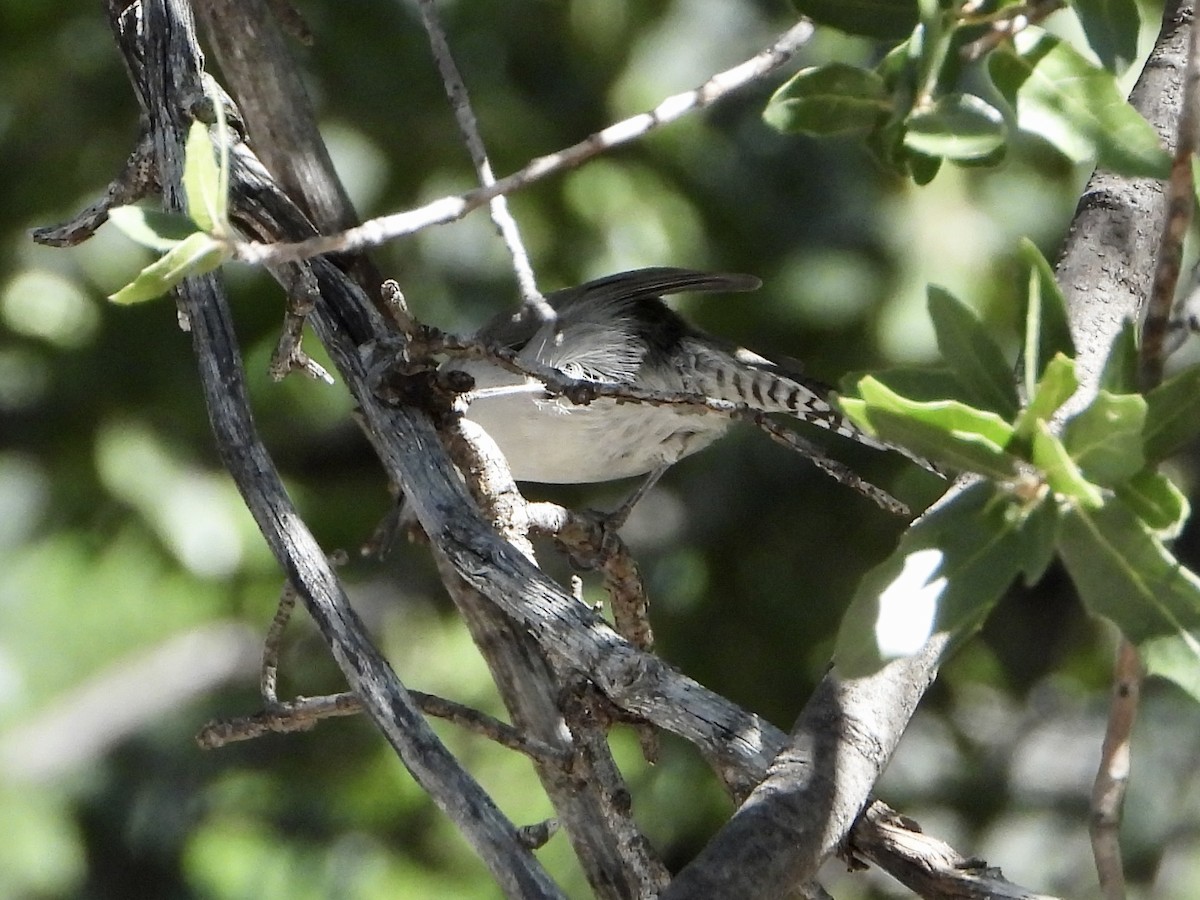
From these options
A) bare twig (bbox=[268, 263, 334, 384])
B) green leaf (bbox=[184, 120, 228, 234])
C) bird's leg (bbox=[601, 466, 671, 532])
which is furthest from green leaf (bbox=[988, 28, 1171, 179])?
bird's leg (bbox=[601, 466, 671, 532])

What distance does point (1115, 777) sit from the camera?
1360 millimetres

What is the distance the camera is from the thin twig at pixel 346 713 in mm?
2104

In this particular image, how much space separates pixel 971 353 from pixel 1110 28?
387mm

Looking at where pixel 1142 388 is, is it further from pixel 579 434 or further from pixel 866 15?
pixel 579 434

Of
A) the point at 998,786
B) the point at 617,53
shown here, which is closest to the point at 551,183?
the point at 617,53

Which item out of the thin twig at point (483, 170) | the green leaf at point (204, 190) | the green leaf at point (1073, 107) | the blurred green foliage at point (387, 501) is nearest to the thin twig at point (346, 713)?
the thin twig at point (483, 170)

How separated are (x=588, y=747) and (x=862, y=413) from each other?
1.03 m

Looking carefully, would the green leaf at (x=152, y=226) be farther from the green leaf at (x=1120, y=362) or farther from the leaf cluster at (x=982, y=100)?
the green leaf at (x=1120, y=362)

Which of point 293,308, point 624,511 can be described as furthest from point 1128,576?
point 624,511

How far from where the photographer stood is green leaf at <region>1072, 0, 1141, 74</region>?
1429mm

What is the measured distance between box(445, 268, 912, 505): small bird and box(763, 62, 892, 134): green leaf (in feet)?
6.95

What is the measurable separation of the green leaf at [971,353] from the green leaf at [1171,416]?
118 millimetres

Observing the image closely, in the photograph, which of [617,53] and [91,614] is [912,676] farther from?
[91,614]

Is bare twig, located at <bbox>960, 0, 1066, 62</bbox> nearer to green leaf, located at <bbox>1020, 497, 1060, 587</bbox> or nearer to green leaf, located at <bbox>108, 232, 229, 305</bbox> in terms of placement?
green leaf, located at <bbox>1020, 497, 1060, 587</bbox>
